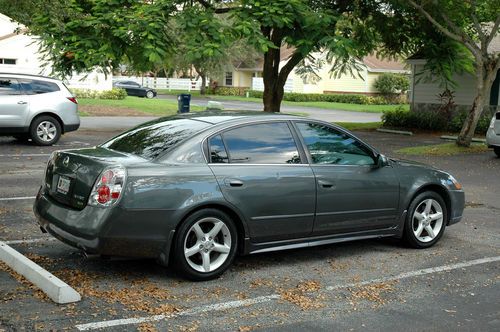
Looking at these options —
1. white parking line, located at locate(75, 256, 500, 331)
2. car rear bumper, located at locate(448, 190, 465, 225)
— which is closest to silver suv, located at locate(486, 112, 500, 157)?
car rear bumper, located at locate(448, 190, 465, 225)

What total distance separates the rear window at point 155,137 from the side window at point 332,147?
1095mm

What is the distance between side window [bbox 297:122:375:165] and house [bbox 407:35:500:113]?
1726cm

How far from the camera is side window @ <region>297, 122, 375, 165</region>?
652cm

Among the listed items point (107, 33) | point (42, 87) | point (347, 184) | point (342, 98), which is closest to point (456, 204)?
point (347, 184)

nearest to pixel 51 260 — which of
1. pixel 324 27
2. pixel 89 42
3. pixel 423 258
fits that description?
pixel 423 258

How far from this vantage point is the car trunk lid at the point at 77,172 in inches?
218

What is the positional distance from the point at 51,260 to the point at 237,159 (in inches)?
81.9

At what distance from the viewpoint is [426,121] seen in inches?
972

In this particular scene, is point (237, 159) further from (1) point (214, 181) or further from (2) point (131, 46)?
(2) point (131, 46)

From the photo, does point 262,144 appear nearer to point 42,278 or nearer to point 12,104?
point 42,278

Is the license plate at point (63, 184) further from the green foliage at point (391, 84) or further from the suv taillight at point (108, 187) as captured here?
the green foliage at point (391, 84)

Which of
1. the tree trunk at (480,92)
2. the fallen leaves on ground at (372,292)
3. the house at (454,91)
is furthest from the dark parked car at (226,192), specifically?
the house at (454,91)

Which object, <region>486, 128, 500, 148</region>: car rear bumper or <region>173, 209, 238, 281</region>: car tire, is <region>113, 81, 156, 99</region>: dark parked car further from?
<region>173, 209, 238, 281</region>: car tire

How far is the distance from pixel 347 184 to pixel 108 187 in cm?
246
